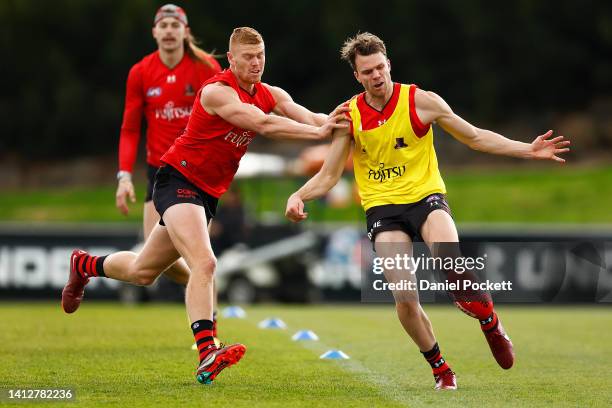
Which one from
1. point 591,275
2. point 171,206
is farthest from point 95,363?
point 591,275

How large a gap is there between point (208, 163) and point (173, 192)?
1.00ft

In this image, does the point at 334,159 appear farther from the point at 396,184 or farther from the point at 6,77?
the point at 6,77

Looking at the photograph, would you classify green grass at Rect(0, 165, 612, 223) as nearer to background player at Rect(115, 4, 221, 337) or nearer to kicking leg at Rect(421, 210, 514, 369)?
background player at Rect(115, 4, 221, 337)

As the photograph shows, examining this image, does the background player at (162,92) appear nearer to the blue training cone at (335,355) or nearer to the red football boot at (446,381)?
the blue training cone at (335,355)

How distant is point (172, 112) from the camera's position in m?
9.93

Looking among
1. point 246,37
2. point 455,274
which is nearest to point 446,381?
point 455,274

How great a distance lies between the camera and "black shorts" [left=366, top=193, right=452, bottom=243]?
24.6ft

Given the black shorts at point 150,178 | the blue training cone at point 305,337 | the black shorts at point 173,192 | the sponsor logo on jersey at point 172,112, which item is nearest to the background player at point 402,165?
the black shorts at point 173,192

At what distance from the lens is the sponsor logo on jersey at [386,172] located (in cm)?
760

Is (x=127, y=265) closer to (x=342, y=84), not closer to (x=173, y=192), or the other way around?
(x=173, y=192)

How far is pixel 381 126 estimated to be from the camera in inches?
298

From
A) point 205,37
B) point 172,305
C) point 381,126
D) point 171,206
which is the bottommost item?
point 172,305

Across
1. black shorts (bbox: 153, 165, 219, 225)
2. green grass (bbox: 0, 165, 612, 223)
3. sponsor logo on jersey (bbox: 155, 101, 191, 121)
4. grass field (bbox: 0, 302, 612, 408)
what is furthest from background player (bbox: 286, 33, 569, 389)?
green grass (bbox: 0, 165, 612, 223)

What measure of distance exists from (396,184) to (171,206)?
149cm
